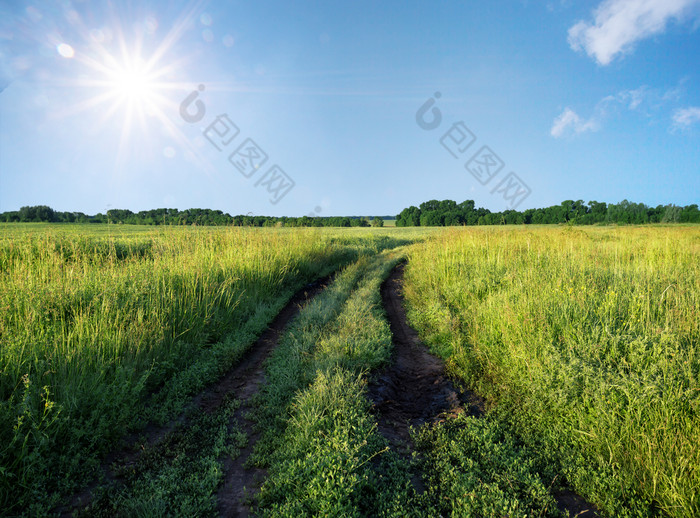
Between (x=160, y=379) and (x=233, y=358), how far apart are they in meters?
1.24

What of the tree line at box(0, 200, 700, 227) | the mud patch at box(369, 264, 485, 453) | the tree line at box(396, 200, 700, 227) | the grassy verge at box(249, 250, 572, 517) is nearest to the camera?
the grassy verge at box(249, 250, 572, 517)

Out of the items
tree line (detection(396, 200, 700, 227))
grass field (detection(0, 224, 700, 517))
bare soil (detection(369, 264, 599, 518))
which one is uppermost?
tree line (detection(396, 200, 700, 227))

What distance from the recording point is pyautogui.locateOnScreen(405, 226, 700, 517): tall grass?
2.94 meters

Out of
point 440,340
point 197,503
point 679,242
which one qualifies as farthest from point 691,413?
point 679,242

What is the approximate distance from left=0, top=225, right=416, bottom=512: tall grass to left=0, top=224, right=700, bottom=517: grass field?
3cm

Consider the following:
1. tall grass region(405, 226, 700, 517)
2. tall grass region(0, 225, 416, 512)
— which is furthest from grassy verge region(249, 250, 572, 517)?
tall grass region(0, 225, 416, 512)

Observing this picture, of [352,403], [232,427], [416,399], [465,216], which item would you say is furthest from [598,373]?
[465,216]

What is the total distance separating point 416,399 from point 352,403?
1.32m

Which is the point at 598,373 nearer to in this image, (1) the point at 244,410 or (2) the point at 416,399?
(2) the point at 416,399

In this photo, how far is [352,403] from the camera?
3955 millimetres

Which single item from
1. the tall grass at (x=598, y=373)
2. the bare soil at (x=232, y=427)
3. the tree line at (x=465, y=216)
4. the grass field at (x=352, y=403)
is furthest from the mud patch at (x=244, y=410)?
the tree line at (x=465, y=216)

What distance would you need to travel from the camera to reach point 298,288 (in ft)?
37.9

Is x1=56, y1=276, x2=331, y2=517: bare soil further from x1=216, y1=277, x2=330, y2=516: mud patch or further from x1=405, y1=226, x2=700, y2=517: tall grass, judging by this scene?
x1=405, y1=226, x2=700, y2=517: tall grass

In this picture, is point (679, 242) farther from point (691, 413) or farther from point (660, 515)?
point (660, 515)
